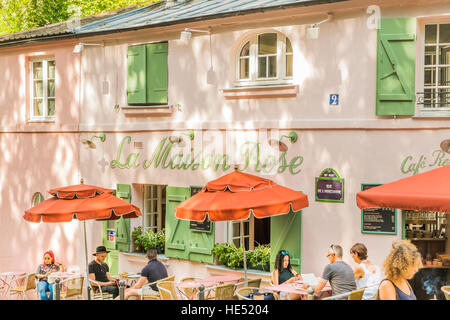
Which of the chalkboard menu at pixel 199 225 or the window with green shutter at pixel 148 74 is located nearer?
the chalkboard menu at pixel 199 225

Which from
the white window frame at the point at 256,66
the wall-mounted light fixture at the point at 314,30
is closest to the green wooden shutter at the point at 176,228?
the white window frame at the point at 256,66

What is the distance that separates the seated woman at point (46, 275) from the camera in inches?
506

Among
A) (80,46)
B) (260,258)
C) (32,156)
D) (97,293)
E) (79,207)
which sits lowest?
(97,293)

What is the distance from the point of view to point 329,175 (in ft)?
40.4

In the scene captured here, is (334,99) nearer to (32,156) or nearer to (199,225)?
(199,225)

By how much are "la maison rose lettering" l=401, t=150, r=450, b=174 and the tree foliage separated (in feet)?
59.0

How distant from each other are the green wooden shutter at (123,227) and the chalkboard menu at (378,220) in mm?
5287

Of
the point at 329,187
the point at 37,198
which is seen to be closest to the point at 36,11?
the point at 37,198

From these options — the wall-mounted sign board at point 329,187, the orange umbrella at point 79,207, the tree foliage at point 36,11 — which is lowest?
the orange umbrella at point 79,207

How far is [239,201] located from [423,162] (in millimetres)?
3202

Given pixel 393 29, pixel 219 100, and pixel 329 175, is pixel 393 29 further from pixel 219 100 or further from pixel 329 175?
pixel 219 100

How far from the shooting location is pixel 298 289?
1030 cm

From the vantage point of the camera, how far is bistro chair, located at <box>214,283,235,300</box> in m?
10.6

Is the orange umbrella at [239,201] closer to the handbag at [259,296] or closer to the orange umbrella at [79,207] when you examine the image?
the handbag at [259,296]
